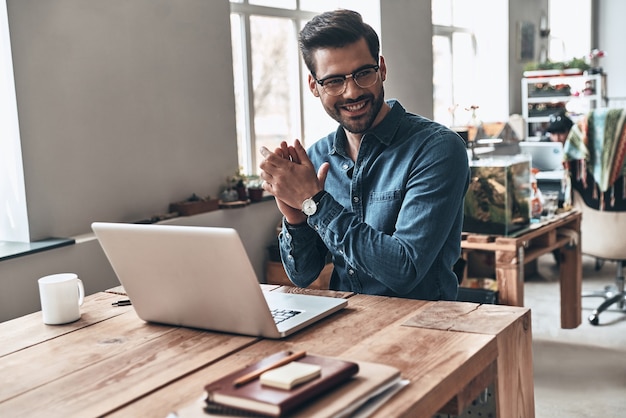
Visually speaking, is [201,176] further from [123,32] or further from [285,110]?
[285,110]

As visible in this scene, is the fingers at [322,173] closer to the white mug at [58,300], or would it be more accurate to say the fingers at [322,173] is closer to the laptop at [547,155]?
the white mug at [58,300]

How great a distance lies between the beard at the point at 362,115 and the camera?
1912mm

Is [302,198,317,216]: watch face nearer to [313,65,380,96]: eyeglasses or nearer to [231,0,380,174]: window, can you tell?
[313,65,380,96]: eyeglasses

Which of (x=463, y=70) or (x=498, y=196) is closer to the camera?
(x=498, y=196)

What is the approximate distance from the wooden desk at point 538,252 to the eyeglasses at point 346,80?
5.35 ft

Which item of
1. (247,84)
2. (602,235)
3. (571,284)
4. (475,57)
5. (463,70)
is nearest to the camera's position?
(571,284)

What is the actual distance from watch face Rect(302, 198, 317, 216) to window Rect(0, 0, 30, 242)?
1662 mm

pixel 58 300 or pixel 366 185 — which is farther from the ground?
pixel 366 185

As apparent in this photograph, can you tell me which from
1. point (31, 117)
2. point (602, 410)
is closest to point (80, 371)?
point (31, 117)

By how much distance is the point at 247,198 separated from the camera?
13.2ft

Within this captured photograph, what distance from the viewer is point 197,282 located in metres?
1.46

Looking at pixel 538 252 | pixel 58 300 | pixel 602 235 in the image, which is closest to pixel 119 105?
pixel 58 300

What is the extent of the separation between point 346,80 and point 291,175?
31 centimetres

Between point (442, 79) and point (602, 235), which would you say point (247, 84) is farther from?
point (442, 79)
